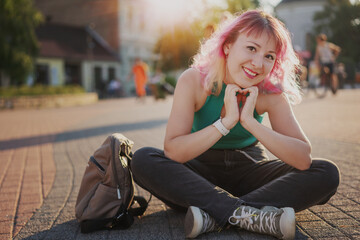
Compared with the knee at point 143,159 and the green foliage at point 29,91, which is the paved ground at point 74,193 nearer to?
the knee at point 143,159

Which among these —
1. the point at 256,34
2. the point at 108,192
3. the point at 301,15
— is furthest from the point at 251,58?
the point at 301,15

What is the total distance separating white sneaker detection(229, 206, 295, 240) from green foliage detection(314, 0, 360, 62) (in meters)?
46.6

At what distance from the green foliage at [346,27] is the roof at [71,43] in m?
24.8

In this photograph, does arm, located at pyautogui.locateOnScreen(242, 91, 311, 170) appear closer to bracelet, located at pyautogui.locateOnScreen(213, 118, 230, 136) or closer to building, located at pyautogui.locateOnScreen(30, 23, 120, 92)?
bracelet, located at pyautogui.locateOnScreen(213, 118, 230, 136)

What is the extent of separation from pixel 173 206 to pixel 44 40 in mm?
33657

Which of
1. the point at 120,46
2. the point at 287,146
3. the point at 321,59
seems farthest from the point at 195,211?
the point at 120,46

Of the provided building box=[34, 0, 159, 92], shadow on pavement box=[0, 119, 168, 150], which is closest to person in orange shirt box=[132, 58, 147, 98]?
shadow on pavement box=[0, 119, 168, 150]

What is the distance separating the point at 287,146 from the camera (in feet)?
8.32

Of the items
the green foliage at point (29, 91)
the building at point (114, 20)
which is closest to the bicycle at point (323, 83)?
the green foliage at point (29, 91)

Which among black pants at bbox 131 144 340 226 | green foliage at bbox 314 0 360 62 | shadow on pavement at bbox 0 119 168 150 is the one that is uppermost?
green foliage at bbox 314 0 360 62

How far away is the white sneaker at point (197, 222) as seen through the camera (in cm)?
229

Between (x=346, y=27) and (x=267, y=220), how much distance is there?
4791cm

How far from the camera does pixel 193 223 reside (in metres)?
2.30

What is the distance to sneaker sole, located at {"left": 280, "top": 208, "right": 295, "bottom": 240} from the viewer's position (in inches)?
86.9
